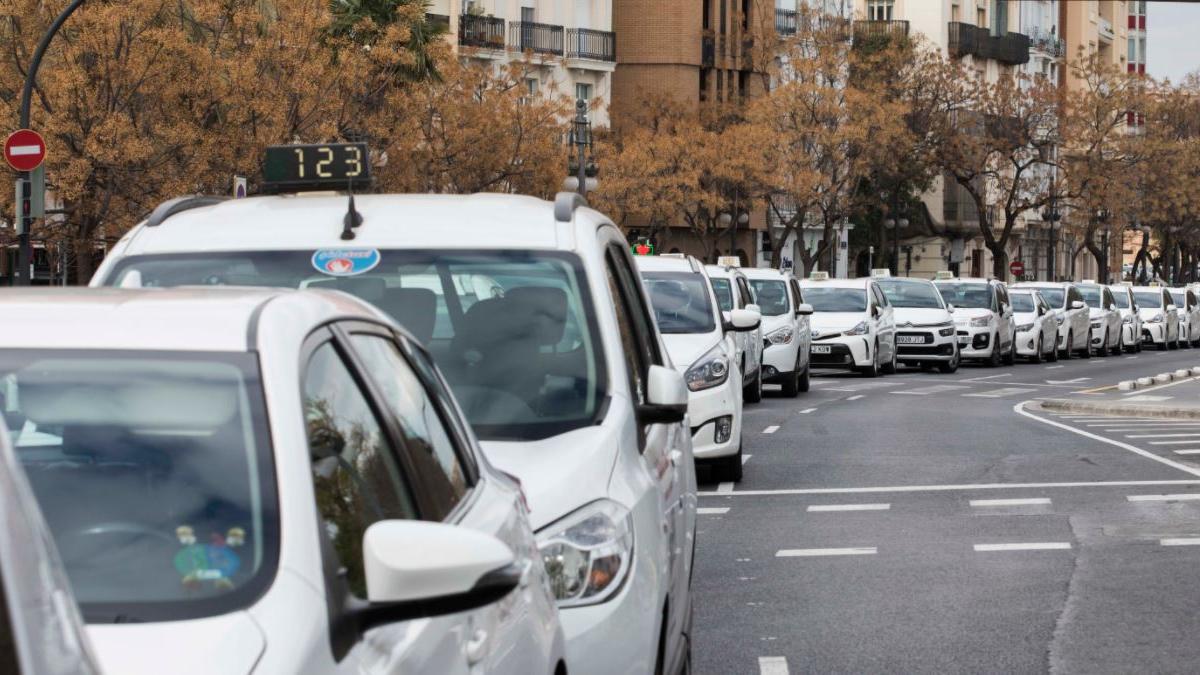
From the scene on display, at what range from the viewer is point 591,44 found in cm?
7788

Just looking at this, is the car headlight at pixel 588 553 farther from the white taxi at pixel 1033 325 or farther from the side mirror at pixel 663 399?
the white taxi at pixel 1033 325

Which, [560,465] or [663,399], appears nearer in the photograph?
[560,465]

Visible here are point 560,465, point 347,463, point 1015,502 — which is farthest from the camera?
point 1015,502

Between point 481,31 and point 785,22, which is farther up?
point 785,22

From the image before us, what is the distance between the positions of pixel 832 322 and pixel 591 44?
137ft

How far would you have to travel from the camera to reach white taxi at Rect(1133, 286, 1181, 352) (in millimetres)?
66000

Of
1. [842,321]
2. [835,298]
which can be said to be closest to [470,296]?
[842,321]

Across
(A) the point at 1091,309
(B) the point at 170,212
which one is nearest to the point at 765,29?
(A) the point at 1091,309

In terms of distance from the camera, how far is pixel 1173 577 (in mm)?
11023

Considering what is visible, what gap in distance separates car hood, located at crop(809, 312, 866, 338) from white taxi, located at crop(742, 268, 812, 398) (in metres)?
5.03

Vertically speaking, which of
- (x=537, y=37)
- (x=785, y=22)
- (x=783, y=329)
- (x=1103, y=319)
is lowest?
(x=1103, y=319)

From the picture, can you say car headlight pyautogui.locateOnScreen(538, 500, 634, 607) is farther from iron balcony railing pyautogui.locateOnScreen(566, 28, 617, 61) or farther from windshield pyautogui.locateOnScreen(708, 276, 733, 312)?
iron balcony railing pyautogui.locateOnScreen(566, 28, 617, 61)

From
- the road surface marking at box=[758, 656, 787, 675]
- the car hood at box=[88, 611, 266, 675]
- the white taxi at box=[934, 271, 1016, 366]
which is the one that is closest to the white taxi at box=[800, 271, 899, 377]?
the white taxi at box=[934, 271, 1016, 366]

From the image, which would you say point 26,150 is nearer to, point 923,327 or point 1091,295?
point 923,327
